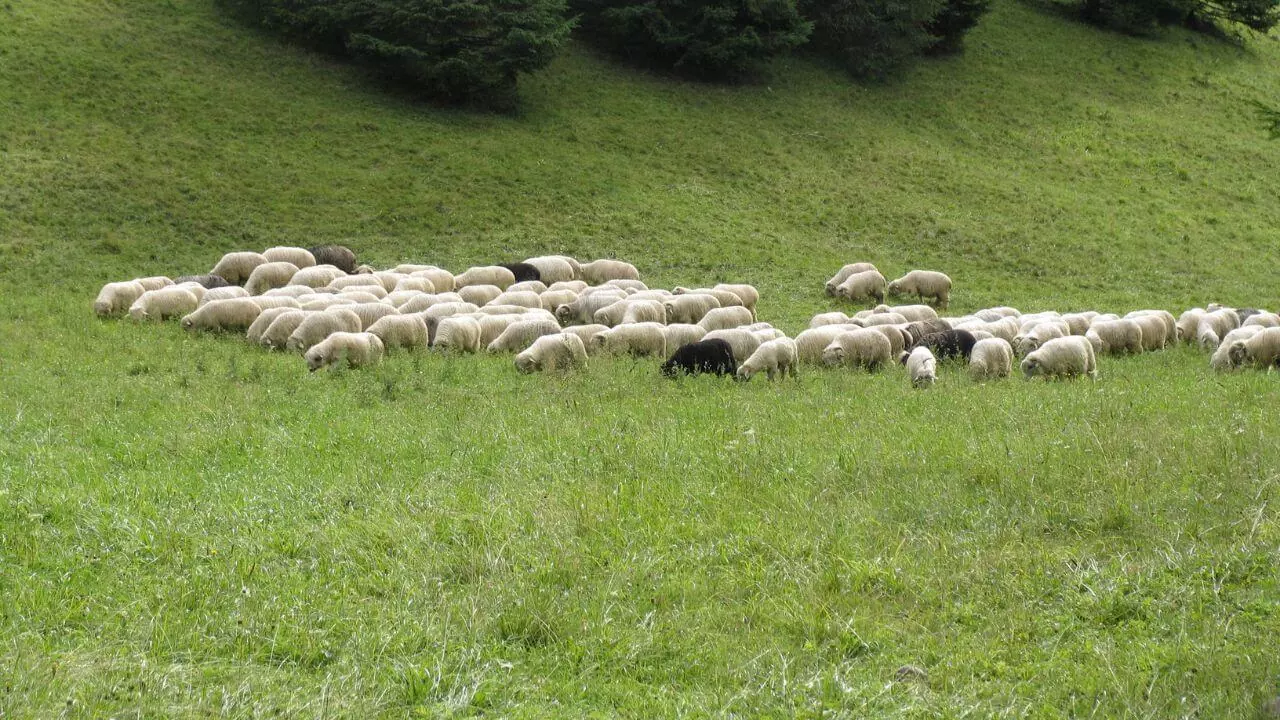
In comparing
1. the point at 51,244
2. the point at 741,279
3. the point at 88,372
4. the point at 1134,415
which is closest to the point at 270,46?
the point at 51,244

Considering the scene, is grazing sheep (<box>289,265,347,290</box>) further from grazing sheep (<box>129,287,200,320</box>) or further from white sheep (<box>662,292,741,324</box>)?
white sheep (<box>662,292,741,324</box>)

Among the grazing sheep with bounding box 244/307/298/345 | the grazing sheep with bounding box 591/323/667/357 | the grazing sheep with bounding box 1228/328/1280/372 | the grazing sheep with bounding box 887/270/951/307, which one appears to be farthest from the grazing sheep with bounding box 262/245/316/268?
the grazing sheep with bounding box 1228/328/1280/372

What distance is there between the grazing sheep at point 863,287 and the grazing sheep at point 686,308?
18.3ft

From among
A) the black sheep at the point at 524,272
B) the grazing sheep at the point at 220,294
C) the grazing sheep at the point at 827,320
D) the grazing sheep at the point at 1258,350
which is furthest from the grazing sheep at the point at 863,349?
the grazing sheep at the point at 220,294

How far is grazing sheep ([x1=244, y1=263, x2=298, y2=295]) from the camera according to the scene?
21.4 m

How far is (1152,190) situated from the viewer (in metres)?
38.1

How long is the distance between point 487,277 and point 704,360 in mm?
8563

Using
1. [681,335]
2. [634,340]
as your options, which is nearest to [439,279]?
[634,340]

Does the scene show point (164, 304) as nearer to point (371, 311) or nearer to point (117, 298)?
point (117, 298)

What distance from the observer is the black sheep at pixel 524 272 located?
23406 mm

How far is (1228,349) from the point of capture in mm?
16062

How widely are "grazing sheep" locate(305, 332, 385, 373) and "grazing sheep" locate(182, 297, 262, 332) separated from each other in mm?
2956

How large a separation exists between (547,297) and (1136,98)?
36894mm

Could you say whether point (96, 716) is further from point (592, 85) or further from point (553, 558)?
point (592, 85)
